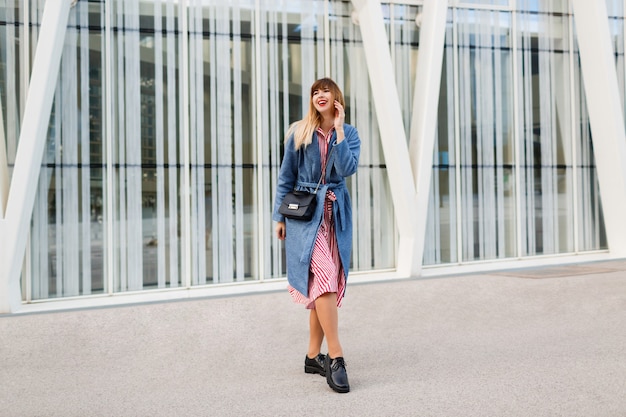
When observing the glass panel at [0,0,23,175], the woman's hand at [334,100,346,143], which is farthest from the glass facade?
the woman's hand at [334,100,346,143]

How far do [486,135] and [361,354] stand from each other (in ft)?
17.1

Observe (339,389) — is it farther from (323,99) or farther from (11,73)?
(11,73)

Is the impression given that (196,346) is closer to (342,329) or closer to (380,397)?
(342,329)

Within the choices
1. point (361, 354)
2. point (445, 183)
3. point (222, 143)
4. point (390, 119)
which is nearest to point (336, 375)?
point (361, 354)

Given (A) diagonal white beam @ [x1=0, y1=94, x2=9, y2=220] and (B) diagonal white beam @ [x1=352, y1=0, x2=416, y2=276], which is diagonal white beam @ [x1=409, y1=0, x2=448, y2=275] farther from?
(A) diagonal white beam @ [x1=0, y1=94, x2=9, y2=220]

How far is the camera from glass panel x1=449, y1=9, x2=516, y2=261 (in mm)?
9641

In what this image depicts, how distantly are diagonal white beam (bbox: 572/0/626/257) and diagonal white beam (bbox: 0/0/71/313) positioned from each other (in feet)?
23.7

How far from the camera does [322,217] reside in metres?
4.66

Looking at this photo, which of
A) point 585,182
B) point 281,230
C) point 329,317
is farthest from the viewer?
point 585,182

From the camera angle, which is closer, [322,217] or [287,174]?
[322,217]

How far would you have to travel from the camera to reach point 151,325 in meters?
6.38

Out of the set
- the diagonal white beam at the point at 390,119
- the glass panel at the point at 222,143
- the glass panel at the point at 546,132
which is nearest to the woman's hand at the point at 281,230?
the glass panel at the point at 222,143

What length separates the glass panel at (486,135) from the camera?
31.6ft

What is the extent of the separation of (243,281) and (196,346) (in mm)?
2428
